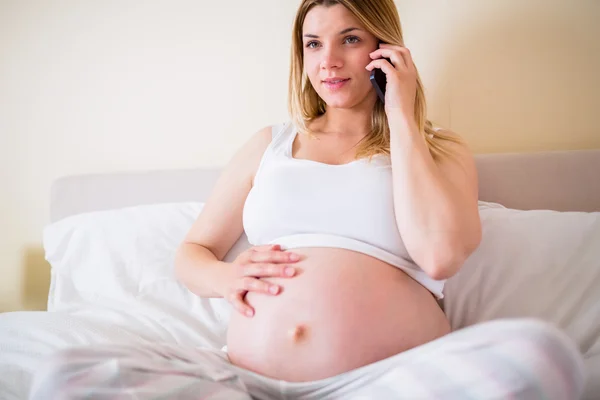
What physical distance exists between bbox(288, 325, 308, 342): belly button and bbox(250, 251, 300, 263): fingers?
0.13m

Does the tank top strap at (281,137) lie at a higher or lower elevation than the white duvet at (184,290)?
higher

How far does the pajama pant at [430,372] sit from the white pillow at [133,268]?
0.40 meters

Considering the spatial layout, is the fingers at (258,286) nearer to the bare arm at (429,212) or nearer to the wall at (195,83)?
the bare arm at (429,212)

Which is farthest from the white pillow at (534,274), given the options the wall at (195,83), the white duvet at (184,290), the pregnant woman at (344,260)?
the wall at (195,83)

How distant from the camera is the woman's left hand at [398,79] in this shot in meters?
0.88

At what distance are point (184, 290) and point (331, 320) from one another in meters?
0.46

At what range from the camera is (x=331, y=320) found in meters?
0.71

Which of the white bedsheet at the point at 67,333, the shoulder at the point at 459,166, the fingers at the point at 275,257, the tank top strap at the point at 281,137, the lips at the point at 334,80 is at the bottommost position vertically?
the white bedsheet at the point at 67,333

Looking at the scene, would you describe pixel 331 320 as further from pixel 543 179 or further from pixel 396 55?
pixel 543 179

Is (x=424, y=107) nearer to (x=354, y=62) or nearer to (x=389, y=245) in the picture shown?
(x=354, y=62)

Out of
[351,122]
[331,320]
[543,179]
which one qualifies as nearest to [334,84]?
[351,122]

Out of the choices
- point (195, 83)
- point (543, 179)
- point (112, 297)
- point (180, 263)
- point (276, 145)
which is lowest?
point (112, 297)

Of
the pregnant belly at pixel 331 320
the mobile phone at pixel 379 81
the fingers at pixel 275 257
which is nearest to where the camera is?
the pregnant belly at pixel 331 320

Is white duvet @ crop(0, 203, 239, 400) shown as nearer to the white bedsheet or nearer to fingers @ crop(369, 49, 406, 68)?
the white bedsheet
